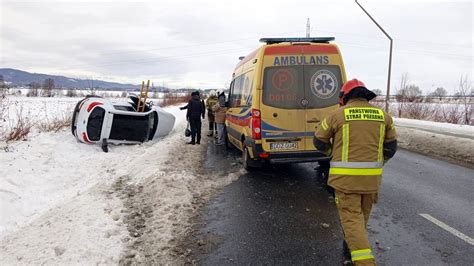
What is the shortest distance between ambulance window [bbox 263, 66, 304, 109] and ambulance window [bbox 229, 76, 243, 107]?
68.9 inches

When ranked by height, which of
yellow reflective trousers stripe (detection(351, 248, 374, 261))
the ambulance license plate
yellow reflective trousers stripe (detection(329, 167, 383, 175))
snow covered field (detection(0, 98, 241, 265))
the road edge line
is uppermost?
yellow reflective trousers stripe (detection(329, 167, 383, 175))

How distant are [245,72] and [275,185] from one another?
2660mm

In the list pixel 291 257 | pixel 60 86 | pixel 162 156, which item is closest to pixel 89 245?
pixel 291 257

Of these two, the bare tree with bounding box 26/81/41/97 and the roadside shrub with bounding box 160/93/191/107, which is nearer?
the roadside shrub with bounding box 160/93/191/107

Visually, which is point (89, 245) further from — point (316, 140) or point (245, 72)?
point (245, 72)

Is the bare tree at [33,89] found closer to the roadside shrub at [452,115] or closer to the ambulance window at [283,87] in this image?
the roadside shrub at [452,115]

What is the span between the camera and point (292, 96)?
21.1 ft

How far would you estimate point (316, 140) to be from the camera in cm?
347

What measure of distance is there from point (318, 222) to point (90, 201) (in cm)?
337

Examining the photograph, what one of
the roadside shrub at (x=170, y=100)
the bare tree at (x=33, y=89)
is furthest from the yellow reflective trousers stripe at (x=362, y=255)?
the bare tree at (x=33, y=89)

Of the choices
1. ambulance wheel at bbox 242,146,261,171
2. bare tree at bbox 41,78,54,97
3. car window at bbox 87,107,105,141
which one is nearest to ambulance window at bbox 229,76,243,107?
ambulance wheel at bbox 242,146,261,171

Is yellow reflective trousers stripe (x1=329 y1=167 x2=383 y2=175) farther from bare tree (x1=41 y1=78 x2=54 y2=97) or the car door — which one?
bare tree (x1=41 y1=78 x2=54 y2=97)

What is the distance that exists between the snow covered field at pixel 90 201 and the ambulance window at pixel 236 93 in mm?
1739

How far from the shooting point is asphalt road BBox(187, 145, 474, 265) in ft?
12.3
